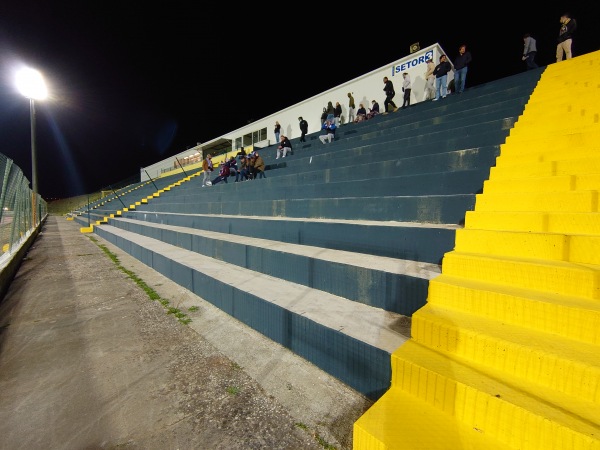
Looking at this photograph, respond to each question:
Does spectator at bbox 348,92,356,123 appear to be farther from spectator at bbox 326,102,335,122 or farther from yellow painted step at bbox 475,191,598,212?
yellow painted step at bbox 475,191,598,212

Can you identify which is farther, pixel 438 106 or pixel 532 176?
pixel 438 106

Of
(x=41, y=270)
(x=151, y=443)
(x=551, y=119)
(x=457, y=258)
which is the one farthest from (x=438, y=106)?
(x=41, y=270)

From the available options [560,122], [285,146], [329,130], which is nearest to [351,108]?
[329,130]

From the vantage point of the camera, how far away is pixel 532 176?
2.59 meters

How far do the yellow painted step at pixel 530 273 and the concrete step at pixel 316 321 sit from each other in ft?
1.98

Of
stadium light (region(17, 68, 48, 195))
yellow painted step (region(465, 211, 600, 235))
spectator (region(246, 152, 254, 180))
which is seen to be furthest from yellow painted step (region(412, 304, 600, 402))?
stadium light (region(17, 68, 48, 195))

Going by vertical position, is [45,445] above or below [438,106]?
below

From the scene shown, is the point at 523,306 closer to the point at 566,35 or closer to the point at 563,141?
the point at 563,141

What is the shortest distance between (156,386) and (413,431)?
1750mm

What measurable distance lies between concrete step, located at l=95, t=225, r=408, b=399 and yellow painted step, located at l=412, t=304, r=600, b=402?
274 mm

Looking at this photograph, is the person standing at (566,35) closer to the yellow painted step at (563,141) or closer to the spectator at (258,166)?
the yellow painted step at (563,141)

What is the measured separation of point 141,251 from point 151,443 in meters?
5.50

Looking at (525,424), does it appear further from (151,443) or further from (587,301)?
(151,443)

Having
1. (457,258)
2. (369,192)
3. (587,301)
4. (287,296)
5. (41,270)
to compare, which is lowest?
(41,270)
